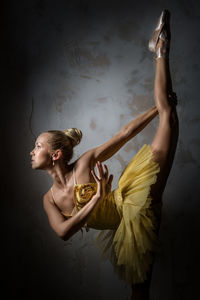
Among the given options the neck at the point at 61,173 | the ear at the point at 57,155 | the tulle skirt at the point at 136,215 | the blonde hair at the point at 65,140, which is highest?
the blonde hair at the point at 65,140

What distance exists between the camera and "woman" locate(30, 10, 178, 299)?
1256 mm

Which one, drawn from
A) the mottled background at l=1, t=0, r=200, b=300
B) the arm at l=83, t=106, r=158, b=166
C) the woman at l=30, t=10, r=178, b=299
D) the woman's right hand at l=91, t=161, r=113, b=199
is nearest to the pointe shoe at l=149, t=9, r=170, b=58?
the woman at l=30, t=10, r=178, b=299

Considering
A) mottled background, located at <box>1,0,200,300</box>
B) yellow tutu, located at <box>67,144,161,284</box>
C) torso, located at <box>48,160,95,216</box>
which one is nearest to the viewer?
yellow tutu, located at <box>67,144,161,284</box>

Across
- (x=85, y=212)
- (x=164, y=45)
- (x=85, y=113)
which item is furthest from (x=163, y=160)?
(x=85, y=113)

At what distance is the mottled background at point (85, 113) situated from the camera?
176 centimetres

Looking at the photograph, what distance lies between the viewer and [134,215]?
124 centimetres

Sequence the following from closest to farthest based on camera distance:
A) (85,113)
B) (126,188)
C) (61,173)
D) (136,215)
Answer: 1. (136,215)
2. (126,188)
3. (61,173)
4. (85,113)

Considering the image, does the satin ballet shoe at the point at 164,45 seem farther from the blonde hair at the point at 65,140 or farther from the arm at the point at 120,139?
the blonde hair at the point at 65,140

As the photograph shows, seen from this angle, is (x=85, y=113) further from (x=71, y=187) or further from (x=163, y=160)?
(x=163, y=160)

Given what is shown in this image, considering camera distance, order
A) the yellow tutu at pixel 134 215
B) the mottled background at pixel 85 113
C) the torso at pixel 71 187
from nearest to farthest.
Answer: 1. the yellow tutu at pixel 134 215
2. the torso at pixel 71 187
3. the mottled background at pixel 85 113

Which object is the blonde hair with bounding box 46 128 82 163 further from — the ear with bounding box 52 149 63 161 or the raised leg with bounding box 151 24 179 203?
the raised leg with bounding box 151 24 179 203

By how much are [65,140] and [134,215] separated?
1.52ft

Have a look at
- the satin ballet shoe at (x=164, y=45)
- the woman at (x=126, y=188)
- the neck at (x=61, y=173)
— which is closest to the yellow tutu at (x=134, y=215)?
the woman at (x=126, y=188)

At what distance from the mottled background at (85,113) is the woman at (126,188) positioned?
439 millimetres
